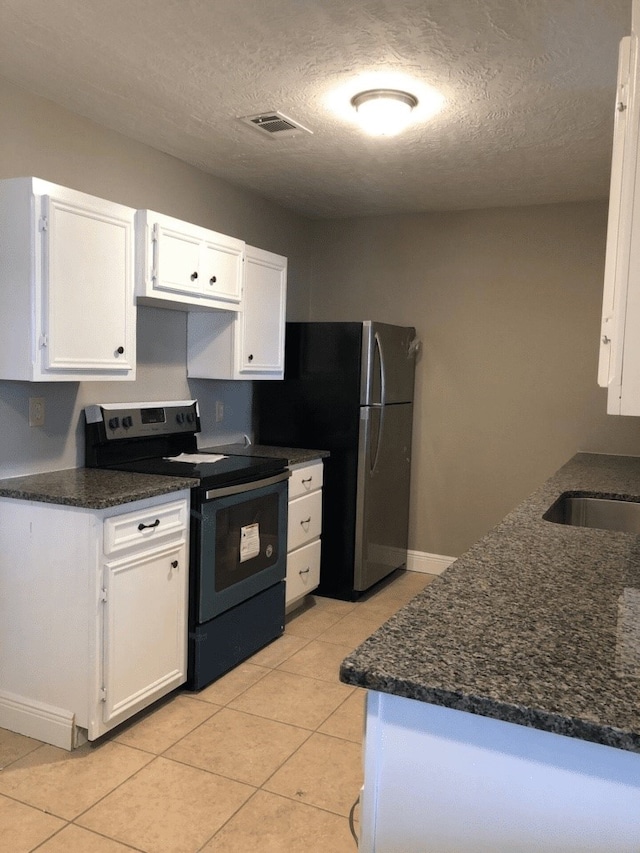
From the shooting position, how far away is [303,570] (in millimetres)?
3807

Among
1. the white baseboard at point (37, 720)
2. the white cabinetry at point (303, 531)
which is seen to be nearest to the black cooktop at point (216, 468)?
the white cabinetry at point (303, 531)

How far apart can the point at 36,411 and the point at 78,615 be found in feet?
2.77

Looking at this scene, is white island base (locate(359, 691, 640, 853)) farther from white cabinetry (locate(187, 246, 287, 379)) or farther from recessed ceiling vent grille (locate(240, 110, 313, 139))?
white cabinetry (locate(187, 246, 287, 379))

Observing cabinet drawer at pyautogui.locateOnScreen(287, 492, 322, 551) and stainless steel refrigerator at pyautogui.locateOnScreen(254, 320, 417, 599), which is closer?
cabinet drawer at pyautogui.locateOnScreen(287, 492, 322, 551)

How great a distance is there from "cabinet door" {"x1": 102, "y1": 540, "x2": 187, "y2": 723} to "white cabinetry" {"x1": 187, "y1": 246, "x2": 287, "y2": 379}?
1.12 meters

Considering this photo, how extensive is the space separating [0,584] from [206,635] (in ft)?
2.70

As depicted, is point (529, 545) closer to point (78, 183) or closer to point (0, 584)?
point (0, 584)

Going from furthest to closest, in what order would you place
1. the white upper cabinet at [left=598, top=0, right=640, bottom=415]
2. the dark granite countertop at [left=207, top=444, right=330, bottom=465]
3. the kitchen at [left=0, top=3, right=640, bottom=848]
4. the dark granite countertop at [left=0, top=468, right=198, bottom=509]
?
1. the kitchen at [left=0, top=3, right=640, bottom=848]
2. the dark granite countertop at [left=207, top=444, right=330, bottom=465]
3. the dark granite countertop at [left=0, top=468, right=198, bottom=509]
4. the white upper cabinet at [left=598, top=0, right=640, bottom=415]

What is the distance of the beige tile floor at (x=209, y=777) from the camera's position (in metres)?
2.01

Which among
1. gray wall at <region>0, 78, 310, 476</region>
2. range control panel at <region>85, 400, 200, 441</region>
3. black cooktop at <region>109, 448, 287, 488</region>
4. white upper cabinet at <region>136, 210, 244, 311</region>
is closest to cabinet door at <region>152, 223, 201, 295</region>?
white upper cabinet at <region>136, 210, 244, 311</region>

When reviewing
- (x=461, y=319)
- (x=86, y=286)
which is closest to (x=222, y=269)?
(x=86, y=286)

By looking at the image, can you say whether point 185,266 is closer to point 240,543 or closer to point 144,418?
point 144,418

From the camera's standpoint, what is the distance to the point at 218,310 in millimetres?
3465

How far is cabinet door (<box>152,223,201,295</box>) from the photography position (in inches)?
113
